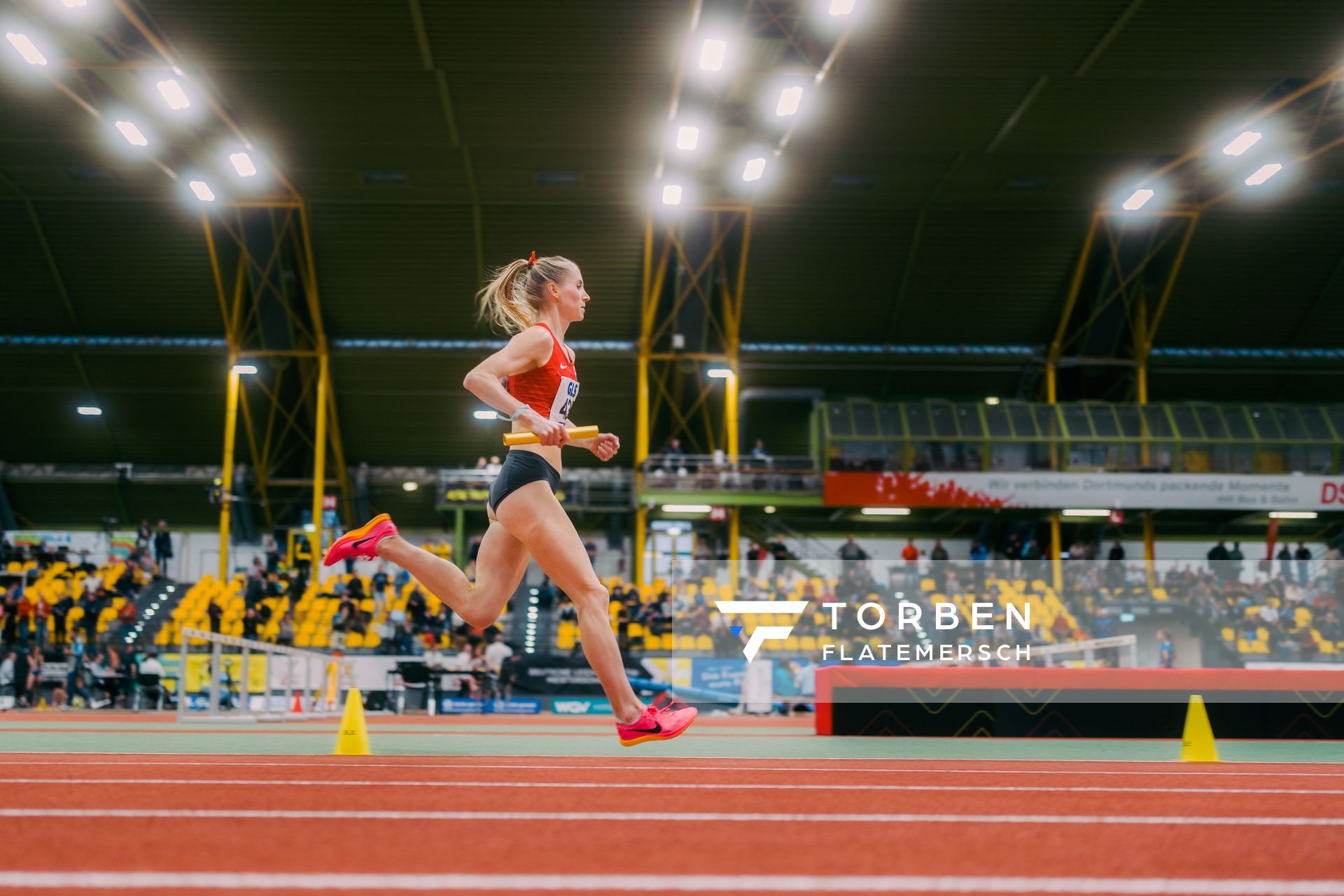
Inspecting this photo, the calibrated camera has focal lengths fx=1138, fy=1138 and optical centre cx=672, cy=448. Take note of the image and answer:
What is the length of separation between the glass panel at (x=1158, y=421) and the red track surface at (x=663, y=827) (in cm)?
2679

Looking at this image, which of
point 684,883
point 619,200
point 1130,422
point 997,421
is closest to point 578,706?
point 619,200

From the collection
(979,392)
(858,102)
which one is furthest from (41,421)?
(979,392)

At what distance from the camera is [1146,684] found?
35.4 ft

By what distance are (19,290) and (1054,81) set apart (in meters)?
25.2

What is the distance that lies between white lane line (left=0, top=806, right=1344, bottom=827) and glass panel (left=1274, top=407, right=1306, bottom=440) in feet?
98.9

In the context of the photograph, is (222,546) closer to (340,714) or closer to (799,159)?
(340,714)

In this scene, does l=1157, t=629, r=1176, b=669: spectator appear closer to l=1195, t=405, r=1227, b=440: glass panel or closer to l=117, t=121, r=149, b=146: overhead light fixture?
l=1195, t=405, r=1227, b=440: glass panel

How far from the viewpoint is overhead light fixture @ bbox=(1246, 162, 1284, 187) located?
25.0m

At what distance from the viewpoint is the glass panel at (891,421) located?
2948 centimetres

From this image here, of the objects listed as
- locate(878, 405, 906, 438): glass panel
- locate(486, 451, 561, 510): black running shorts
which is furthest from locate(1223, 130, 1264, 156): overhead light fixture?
locate(486, 451, 561, 510): black running shorts

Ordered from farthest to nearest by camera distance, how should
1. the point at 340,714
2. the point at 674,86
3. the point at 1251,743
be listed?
the point at 674,86
the point at 340,714
the point at 1251,743

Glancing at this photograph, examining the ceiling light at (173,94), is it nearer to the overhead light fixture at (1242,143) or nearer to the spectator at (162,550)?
the spectator at (162,550)

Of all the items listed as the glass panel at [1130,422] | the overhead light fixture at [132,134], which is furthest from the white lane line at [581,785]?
the glass panel at [1130,422]

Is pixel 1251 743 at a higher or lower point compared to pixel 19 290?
lower
